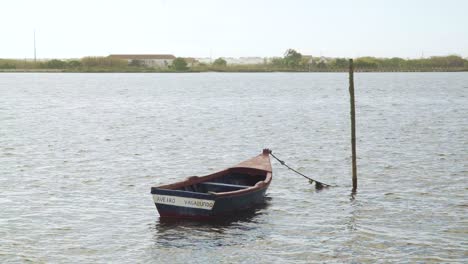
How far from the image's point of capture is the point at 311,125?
224ft

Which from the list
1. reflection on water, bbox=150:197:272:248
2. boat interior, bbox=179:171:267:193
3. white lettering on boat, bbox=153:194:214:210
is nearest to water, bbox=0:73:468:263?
reflection on water, bbox=150:197:272:248

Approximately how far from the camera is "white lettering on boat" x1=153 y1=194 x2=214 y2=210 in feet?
79.3

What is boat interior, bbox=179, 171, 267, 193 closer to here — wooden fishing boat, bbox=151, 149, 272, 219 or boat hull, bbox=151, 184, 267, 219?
wooden fishing boat, bbox=151, 149, 272, 219

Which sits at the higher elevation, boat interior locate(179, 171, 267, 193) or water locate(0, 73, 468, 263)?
boat interior locate(179, 171, 267, 193)

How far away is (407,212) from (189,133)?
1387 inches

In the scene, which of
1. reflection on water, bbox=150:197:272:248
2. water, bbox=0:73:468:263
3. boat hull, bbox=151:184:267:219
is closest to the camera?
water, bbox=0:73:468:263

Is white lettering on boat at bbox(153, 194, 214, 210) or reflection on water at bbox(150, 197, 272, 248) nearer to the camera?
reflection on water at bbox(150, 197, 272, 248)

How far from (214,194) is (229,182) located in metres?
4.90

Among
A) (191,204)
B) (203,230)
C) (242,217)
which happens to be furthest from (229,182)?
(203,230)

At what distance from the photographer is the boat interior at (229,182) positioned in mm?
26722

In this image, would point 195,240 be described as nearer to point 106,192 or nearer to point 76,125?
point 106,192

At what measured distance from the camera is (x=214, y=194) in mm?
24062

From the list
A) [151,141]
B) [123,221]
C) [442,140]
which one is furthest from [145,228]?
[442,140]

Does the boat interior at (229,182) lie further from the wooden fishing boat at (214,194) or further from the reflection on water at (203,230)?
the reflection on water at (203,230)
